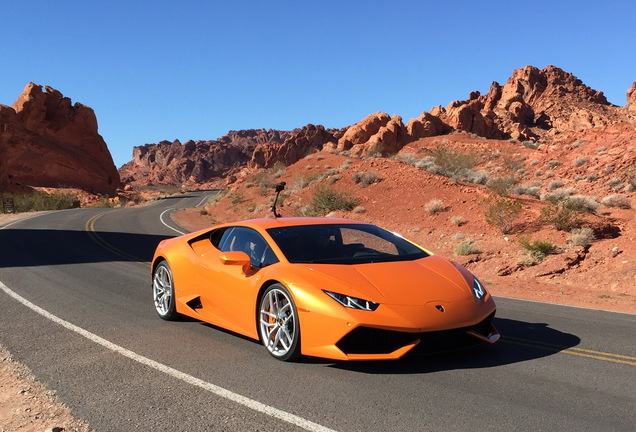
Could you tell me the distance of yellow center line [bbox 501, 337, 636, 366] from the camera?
17.7 ft

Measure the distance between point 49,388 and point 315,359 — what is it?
231cm

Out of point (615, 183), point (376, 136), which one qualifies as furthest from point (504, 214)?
point (376, 136)

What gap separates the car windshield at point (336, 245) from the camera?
18.7ft

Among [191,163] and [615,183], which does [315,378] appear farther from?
[191,163]

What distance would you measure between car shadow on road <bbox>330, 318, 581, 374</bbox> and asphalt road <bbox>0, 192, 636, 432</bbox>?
0.06 ft

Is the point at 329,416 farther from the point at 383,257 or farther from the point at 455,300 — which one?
the point at 383,257

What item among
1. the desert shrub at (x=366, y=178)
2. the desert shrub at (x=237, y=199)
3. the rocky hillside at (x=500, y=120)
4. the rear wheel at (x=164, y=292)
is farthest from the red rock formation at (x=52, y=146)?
the rear wheel at (x=164, y=292)

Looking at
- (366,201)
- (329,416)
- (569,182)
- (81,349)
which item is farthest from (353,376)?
(569,182)

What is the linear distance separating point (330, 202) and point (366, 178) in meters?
3.04

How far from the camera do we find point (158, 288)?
7605mm

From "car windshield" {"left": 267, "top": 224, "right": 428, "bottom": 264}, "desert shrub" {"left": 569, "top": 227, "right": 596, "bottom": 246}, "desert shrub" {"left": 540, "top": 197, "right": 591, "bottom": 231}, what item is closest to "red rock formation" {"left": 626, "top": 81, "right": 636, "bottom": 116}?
"desert shrub" {"left": 540, "top": 197, "right": 591, "bottom": 231}

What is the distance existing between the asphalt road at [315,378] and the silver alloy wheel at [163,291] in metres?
0.15

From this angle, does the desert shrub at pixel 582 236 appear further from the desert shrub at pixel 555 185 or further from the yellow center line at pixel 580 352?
the desert shrub at pixel 555 185

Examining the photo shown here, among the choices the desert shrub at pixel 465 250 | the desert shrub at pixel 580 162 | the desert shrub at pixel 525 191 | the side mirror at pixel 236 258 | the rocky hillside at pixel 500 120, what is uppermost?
the rocky hillside at pixel 500 120
